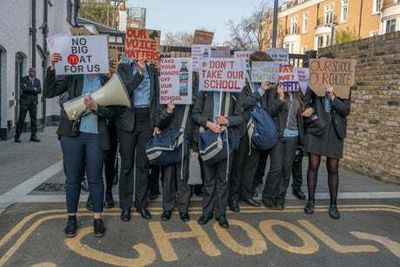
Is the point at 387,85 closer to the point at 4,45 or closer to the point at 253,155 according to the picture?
the point at 253,155

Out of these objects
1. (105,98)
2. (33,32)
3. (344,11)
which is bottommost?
(105,98)

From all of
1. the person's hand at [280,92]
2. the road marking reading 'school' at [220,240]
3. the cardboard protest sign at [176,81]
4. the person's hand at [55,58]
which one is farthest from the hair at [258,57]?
the person's hand at [55,58]

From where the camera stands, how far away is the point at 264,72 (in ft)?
18.9

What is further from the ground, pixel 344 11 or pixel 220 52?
pixel 344 11

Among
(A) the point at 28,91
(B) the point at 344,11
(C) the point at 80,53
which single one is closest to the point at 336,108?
(C) the point at 80,53

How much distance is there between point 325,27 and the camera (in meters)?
47.2

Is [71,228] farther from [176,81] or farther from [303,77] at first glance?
[303,77]

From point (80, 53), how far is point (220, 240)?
2444 mm

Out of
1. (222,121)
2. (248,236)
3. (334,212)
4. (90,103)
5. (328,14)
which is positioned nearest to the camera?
(90,103)

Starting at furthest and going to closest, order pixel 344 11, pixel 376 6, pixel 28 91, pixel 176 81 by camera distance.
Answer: pixel 344 11, pixel 376 6, pixel 28 91, pixel 176 81

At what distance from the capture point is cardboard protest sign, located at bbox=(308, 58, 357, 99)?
18.7 ft

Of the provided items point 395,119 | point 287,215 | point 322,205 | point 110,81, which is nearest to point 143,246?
point 110,81

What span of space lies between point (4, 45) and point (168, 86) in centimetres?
839

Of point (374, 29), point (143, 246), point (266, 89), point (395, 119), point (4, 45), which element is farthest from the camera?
point (374, 29)
